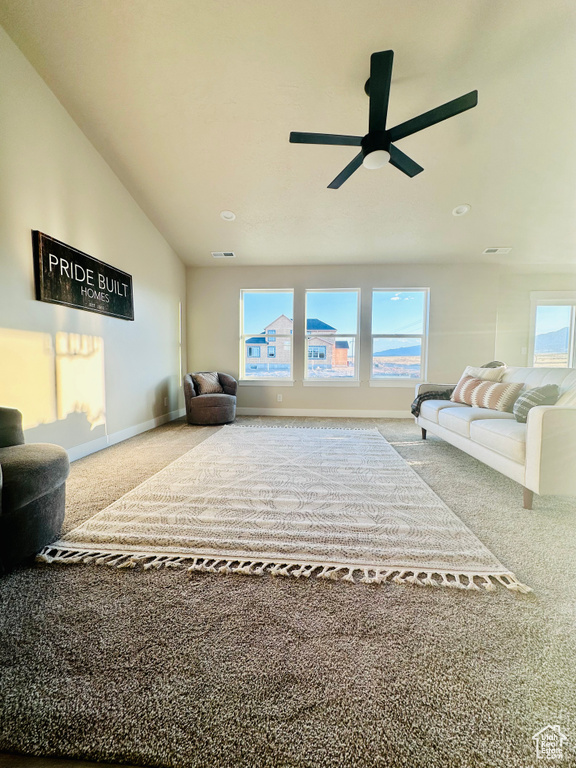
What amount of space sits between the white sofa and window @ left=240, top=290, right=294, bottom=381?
306 cm

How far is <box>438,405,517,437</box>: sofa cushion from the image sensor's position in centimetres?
262

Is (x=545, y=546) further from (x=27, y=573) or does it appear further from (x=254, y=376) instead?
(x=254, y=376)

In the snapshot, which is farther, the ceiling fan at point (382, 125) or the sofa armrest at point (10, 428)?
→ the ceiling fan at point (382, 125)

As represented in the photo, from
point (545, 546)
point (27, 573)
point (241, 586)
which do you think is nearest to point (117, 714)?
point (241, 586)

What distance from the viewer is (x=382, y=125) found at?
2.18 m

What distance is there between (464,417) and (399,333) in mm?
2814

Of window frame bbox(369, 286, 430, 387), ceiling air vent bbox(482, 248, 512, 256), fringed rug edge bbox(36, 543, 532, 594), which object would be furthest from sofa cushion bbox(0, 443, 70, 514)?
ceiling air vent bbox(482, 248, 512, 256)

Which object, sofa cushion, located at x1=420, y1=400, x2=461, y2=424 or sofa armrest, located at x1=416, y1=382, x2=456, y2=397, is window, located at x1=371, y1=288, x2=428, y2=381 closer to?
sofa armrest, located at x1=416, y1=382, x2=456, y2=397

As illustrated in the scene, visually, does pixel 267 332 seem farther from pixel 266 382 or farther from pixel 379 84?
pixel 379 84

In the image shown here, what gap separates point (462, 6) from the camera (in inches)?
82.0

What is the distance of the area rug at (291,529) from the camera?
4.42 feet

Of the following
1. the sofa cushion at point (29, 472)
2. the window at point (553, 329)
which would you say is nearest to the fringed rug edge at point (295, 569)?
the sofa cushion at point (29, 472)

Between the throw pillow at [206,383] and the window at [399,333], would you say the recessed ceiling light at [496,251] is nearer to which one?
the window at [399,333]

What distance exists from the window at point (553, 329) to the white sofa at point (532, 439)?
3.12 m
